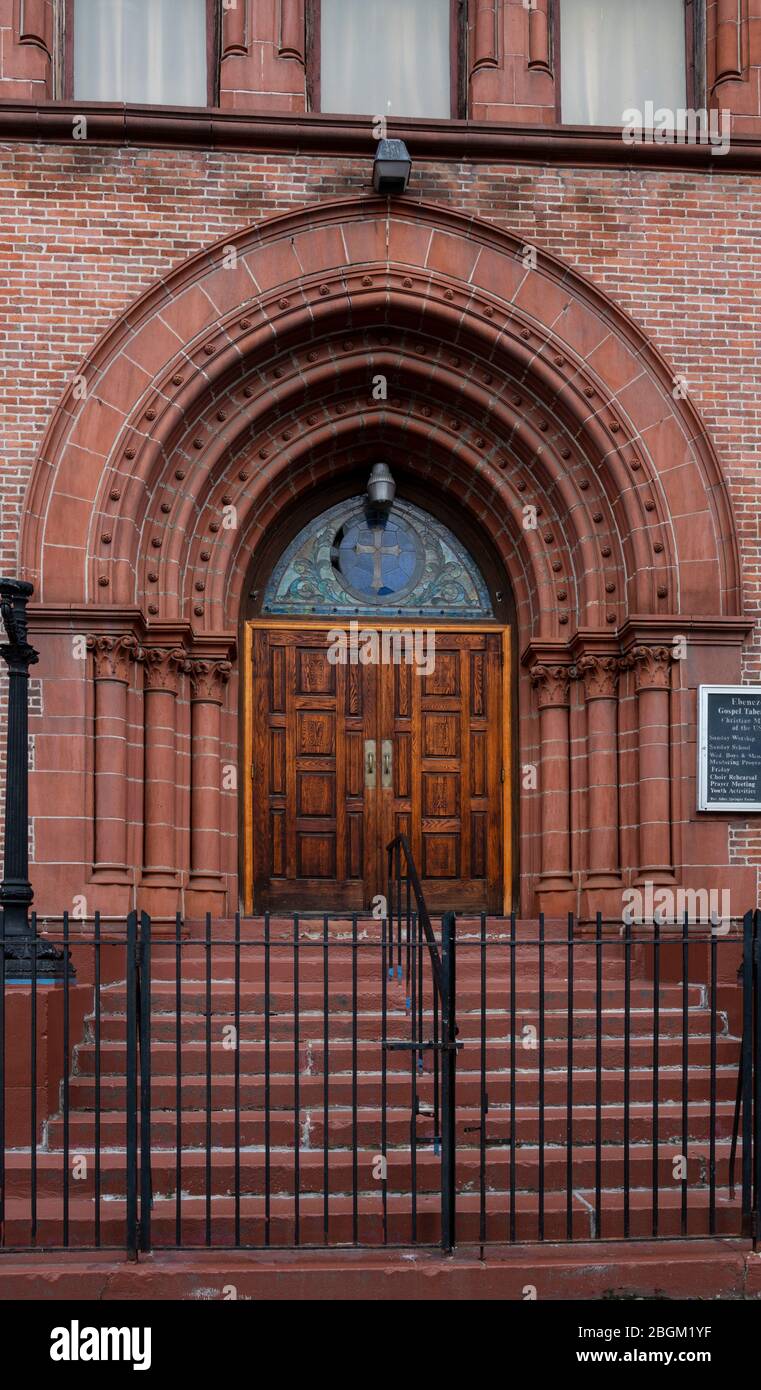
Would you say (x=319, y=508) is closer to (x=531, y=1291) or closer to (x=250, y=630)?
(x=250, y=630)

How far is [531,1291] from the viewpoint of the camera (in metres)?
7.88

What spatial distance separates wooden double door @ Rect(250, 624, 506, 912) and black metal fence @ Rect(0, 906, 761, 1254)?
1.67 m

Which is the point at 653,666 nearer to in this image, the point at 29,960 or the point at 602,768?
the point at 602,768

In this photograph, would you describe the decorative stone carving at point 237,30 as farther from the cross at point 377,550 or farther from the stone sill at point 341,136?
the cross at point 377,550

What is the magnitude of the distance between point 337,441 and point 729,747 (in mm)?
4070

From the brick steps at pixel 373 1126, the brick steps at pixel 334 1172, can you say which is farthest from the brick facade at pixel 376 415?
the brick steps at pixel 334 1172

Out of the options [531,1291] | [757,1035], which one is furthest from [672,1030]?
[531,1291]

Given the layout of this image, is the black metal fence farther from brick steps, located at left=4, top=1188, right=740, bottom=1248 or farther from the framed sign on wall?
the framed sign on wall

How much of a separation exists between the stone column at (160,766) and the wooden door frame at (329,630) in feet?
2.81

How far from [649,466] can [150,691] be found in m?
4.27

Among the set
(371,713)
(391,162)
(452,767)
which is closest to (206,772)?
(371,713)

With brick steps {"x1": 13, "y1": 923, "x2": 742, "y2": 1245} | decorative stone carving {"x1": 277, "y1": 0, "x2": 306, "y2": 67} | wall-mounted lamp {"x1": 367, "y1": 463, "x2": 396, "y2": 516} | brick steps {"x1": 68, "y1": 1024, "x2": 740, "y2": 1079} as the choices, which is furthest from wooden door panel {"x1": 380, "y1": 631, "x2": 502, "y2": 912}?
decorative stone carving {"x1": 277, "y1": 0, "x2": 306, "y2": 67}

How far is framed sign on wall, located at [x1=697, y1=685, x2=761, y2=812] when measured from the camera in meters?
12.3

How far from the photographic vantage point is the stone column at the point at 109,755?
1206 cm
